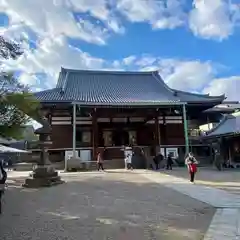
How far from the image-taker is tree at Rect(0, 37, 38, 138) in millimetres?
Result: 11633

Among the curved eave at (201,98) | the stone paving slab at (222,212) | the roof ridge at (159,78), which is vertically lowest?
the stone paving slab at (222,212)

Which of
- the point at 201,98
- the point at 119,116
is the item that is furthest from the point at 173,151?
the point at 119,116

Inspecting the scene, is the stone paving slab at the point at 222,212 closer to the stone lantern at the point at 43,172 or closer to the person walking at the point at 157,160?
the stone lantern at the point at 43,172

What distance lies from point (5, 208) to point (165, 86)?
2710 cm

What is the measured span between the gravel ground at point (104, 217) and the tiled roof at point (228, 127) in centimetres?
1524

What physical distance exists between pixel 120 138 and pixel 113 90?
507 centimetres

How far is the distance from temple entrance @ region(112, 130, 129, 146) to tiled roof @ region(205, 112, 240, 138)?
8.20m

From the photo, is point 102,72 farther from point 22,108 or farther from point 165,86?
point 22,108

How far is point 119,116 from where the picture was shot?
29672mm

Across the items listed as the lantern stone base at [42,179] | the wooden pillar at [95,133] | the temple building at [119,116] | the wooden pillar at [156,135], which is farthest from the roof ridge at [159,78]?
the lantern stone base at [42,179]

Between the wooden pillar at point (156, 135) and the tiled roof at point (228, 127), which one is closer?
the tiled roof at point (228, 127)

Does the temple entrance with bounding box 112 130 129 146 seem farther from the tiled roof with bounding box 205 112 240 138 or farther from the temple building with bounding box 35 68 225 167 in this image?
the tiled roof with bounding box 205 112 240 138

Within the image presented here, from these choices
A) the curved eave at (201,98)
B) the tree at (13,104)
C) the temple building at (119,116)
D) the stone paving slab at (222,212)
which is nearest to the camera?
the stone paving slab at (222,212)

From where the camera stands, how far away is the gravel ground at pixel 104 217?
561cm
